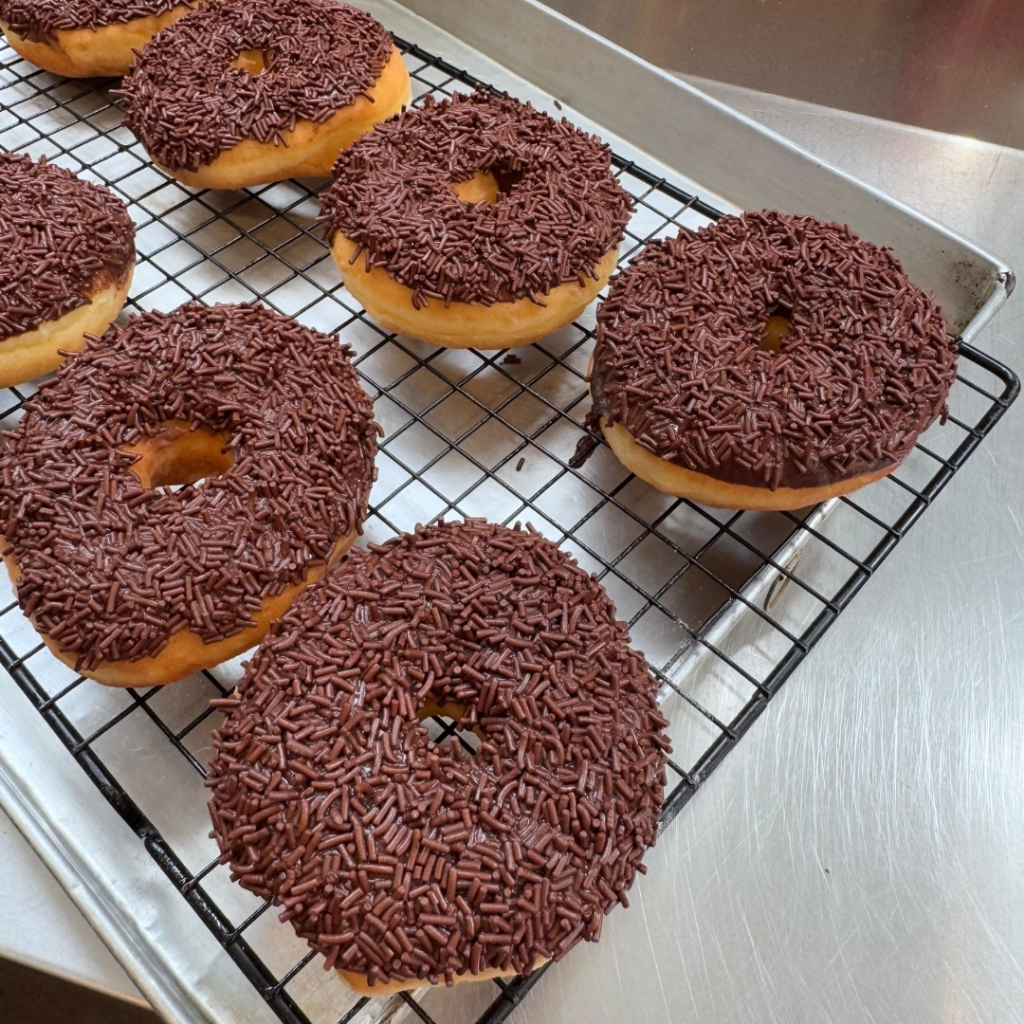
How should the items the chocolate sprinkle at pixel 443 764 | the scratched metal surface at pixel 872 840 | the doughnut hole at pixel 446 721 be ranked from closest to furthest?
the chocolate sprinkle at pixel 443 764 < the doughnut hole at pixel 446 721 < the scratched metal surface at pixel 872 840

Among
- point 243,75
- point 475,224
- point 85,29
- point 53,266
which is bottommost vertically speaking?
point 53,266

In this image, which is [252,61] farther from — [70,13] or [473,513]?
[473,513]

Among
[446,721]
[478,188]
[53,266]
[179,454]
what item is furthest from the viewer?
[478,188]

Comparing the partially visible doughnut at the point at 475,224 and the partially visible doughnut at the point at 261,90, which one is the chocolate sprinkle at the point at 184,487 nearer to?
the partially visible doughnut at the point at 475,224

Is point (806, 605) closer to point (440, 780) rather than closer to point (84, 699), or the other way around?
point (440, 780)

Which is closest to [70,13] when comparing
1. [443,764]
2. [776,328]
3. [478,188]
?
[478,188]

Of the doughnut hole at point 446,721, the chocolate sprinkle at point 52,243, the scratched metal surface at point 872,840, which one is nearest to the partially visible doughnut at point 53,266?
the chocolate sprinkle at point 52,243
